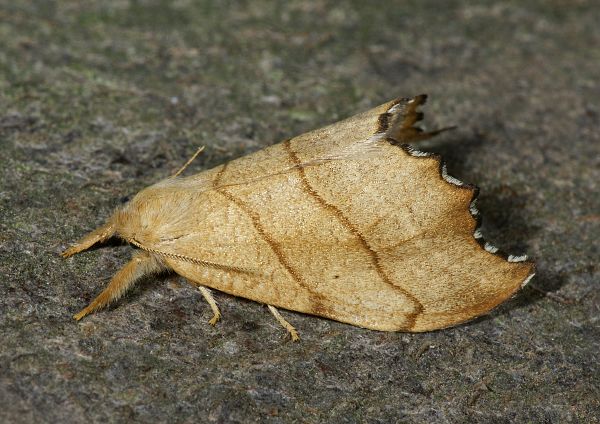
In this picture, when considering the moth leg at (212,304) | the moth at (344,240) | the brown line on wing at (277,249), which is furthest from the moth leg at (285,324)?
the moth leg at (212,304)

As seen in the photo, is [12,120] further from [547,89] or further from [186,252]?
[547,89]

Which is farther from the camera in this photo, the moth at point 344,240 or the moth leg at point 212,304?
the moth leg at point 212,304

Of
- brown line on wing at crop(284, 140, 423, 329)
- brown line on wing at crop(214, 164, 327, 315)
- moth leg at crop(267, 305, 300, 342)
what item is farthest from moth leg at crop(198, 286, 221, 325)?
brown line on wing at crop(284, 140, 423, 329)

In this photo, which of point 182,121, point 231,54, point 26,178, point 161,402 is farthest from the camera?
point 231,54

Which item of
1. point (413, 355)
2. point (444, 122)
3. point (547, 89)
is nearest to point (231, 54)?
point (444, 122)

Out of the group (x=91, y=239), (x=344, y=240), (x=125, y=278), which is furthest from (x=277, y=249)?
(x=91, y=239)

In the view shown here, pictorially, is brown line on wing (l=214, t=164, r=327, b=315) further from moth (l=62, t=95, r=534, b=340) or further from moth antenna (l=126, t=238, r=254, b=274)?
moth antenna (l=126, t=238, r=254, b=274)

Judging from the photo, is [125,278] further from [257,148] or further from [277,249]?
[257,148]

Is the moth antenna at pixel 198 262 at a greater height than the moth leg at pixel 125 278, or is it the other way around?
the moth antenna at pixel 198 262

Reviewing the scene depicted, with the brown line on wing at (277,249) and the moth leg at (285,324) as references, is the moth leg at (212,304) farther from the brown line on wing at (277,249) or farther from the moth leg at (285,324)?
the brown line on wing at (277,249)
